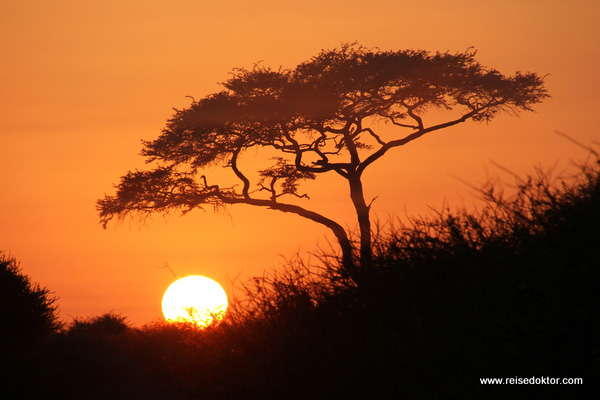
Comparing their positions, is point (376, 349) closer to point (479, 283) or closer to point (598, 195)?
point (479, 283)

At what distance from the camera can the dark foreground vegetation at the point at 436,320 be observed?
7.34 m

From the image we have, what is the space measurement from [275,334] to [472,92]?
919 inches

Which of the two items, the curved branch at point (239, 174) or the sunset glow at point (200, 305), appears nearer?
the sunset glow at point (200, 305)

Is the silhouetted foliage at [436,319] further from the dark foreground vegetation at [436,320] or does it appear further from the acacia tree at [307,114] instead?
the acacia tree at [307,114]

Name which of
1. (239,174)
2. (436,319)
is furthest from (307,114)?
(436,319)

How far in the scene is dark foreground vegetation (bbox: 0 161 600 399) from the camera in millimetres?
7344

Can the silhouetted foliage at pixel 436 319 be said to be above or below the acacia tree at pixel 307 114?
below

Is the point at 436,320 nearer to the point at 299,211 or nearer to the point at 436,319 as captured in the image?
the point at 436,319

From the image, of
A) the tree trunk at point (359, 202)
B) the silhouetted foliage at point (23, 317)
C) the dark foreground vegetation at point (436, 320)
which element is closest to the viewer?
the dark foreground vegetation at point (436, 320)

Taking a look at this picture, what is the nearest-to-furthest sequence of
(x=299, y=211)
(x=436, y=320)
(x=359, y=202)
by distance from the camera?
1. (x=436, y=320)
2. (x=359, y=202)
3. (x=299, y=211)

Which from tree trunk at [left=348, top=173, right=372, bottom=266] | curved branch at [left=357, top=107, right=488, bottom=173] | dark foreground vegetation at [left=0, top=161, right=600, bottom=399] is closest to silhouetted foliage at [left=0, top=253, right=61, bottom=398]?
dark foreground vegetation at [left=0, top=161, right=600, bottom=399]

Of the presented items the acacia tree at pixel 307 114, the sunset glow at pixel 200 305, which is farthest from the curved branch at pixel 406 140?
the sunset glow at pixel 200 305

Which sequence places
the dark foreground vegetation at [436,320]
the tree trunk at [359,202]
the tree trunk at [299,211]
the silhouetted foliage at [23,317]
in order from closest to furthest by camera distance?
the dark foreground vegetation at [436,320] → the silhouetted foliage at [23,317] → the tree trunk at [359,202] → the tree trunk at [299,211]

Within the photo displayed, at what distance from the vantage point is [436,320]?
8812 millimetres
